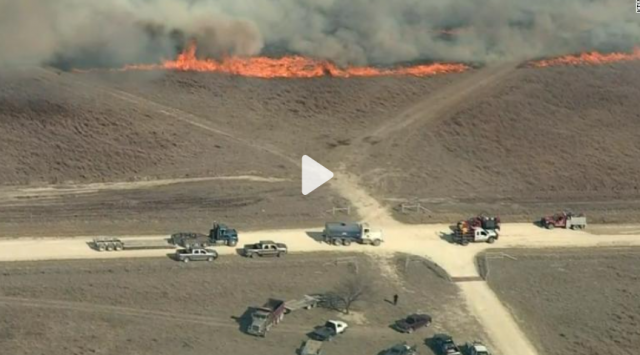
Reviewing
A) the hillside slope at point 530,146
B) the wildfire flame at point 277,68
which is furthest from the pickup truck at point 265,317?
the wildfire flame at point 277,68

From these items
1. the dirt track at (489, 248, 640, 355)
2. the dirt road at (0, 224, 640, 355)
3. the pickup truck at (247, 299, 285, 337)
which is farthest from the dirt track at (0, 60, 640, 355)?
the pickup truck at (247, 299, 285, 337)

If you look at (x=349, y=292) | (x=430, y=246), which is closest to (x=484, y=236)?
(x=430, y=246)

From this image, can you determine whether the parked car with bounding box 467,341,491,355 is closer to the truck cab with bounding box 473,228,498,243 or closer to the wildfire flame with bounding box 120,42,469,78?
the truck cab with bounding box 473,228,498,243

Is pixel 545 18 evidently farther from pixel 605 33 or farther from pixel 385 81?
pixel 385 81

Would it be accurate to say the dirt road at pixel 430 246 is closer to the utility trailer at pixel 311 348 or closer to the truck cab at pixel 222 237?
the truck cab at pixel 222 237

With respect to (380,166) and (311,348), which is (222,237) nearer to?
(311,348)

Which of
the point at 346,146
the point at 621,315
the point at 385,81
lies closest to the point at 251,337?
the point at 621,315
